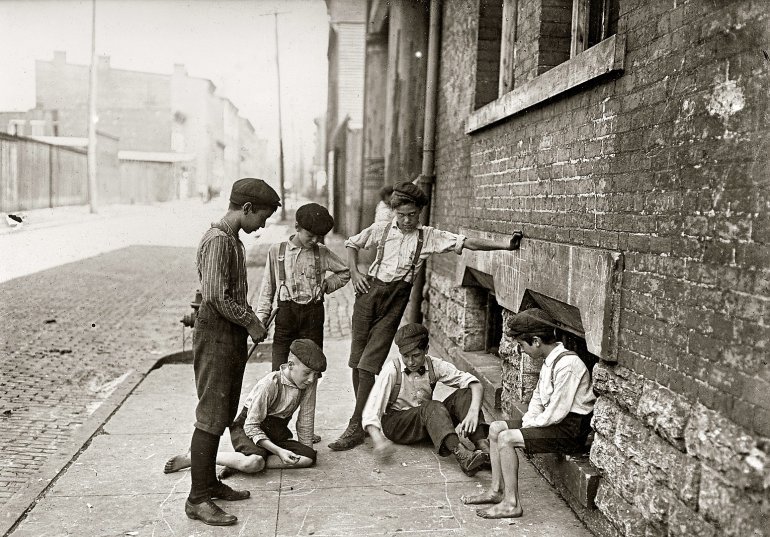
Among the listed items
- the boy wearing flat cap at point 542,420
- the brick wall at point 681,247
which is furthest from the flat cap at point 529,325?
the brick wall at point 681,247

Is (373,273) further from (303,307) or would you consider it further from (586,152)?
(586,152)

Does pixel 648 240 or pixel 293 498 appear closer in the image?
pixel 648 240

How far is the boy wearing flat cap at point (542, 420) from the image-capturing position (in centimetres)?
402

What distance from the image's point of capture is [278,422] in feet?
16.0

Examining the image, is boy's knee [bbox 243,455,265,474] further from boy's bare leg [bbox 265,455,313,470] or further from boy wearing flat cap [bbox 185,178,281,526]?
boy wearing flat cap [bbox 185,178,281,526]

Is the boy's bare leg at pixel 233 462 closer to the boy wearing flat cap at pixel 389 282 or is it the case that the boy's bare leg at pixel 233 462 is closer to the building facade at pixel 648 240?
the boy wearing flat cap at pixel 389 282

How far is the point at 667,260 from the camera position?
328 centimetres

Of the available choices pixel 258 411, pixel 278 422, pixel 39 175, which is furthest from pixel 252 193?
pixel 39 175

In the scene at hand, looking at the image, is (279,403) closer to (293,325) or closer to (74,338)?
(293,325)

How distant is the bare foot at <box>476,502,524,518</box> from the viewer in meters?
4.04

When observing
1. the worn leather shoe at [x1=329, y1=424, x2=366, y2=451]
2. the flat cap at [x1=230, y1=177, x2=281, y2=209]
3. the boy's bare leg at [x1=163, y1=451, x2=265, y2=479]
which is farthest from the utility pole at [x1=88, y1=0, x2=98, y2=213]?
the flat cap at [x1=230, y1=177, x2=281, y2=209]

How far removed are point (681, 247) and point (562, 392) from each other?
1.20 meters

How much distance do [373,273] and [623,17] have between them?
8.34 ft

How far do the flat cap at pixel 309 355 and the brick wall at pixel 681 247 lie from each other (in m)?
1.64
